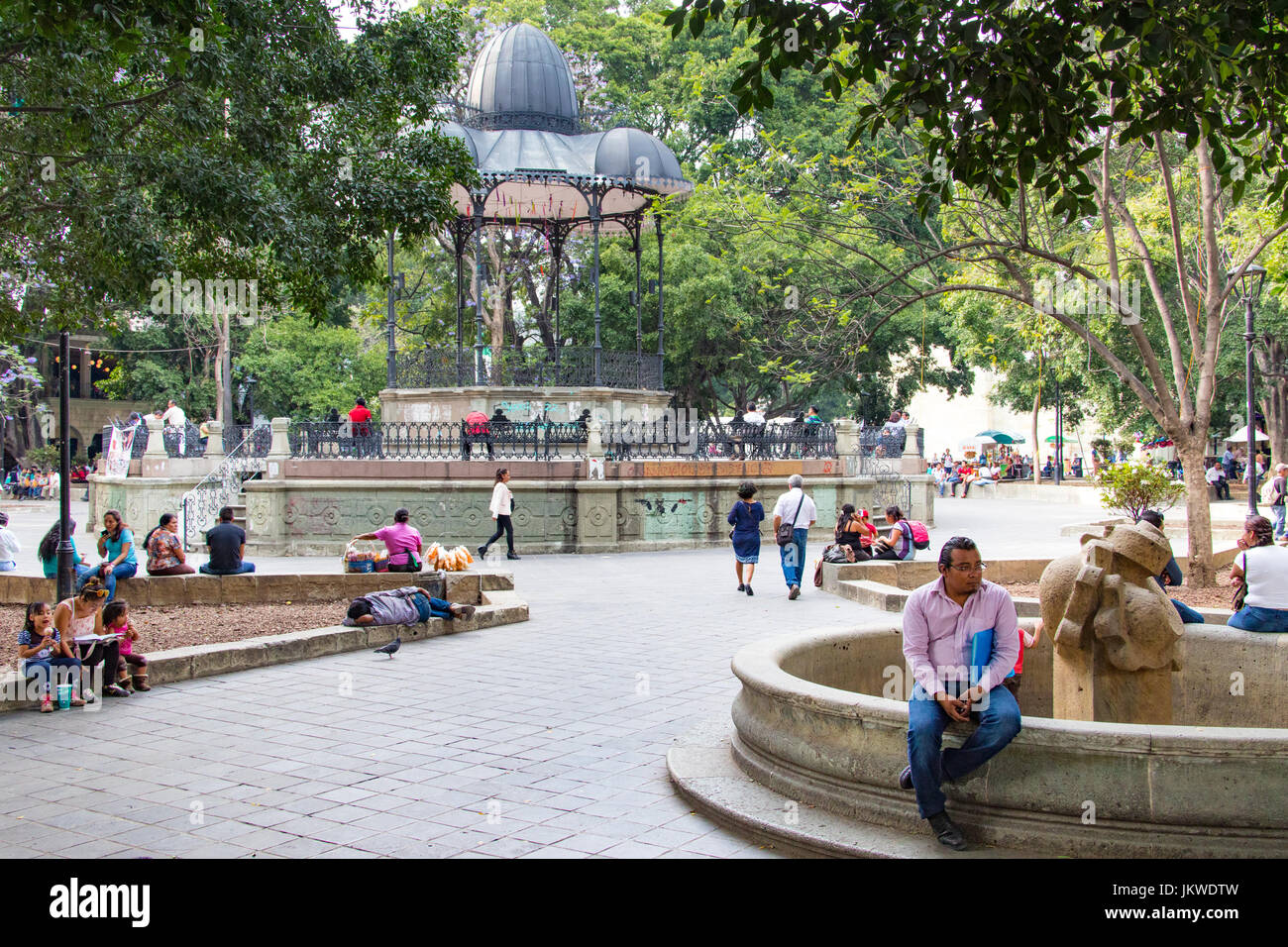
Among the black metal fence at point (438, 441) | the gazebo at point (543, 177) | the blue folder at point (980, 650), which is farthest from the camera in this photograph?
the gazebo at point (543, 177)

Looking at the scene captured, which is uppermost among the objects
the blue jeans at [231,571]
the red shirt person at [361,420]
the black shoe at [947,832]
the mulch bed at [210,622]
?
the red shirt person at [361,420]

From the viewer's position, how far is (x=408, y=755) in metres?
6.55

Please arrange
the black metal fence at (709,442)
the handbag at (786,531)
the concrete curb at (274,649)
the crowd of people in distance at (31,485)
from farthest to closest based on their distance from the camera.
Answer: the crowd of people in distance at (31,485) < the black metal fence at (709,442) < the handbag at (786,531) < the concrete curb at (274,649)

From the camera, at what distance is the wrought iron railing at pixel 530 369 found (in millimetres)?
24000

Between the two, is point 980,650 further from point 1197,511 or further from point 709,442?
point 709,442

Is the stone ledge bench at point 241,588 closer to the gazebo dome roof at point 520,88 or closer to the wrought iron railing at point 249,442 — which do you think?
the wrought iron railing at point 249,442

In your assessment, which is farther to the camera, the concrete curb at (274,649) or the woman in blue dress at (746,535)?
the woman in blue dress at (746,535)

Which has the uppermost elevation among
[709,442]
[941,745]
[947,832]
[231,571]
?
[709,442]

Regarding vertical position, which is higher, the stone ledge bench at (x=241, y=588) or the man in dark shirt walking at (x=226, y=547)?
the man in dark shirt walking at (x=226, y=547)

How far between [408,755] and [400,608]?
4.13 m

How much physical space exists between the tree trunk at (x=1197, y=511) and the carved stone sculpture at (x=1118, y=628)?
682 centimetres

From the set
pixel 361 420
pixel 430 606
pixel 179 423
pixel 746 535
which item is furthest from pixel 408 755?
pixel 179 423

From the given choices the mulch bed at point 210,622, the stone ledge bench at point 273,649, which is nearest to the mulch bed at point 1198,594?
the stone ledge bench at point 273,649

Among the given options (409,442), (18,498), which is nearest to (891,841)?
(409,442)
